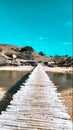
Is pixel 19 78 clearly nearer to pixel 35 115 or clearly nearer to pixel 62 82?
pixel 62 82

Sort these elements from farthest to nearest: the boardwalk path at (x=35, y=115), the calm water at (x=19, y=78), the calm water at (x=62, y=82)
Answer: the calm water at (x=62, y=82)
the calm water at (x=19, y=78)
the boardwalk path at (x=35, y=115)

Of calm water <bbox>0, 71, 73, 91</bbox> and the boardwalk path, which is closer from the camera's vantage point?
the boardwalk path

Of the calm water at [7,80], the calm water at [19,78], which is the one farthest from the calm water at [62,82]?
the calm water at [7,80]

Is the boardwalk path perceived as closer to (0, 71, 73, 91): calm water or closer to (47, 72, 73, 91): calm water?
(0, 71, 73, 91): calm water

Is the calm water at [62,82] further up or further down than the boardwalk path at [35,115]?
further down

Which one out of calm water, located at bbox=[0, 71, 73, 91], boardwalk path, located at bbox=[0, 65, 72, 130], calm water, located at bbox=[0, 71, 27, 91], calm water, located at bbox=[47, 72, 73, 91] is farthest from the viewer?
calm water, located at bbox=[47, 72, 73, 91]

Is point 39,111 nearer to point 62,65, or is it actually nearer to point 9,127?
point 9,127

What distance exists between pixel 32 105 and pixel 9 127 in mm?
3309

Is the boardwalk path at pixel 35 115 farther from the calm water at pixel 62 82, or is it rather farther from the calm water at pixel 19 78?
the calm water at pixel 62 82

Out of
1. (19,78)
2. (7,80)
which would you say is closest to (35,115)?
(7,80)

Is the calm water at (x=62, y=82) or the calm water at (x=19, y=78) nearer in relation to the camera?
the calm water at (x=19, y=78)

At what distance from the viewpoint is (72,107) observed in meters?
18.8

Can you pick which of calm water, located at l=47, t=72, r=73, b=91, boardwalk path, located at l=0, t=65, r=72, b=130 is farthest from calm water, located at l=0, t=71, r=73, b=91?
boardwalk path, located at l=0, t=65, r=72, b=130

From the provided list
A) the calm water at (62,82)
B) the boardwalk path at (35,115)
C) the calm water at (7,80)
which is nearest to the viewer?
the boardwalk path at (35,115)
